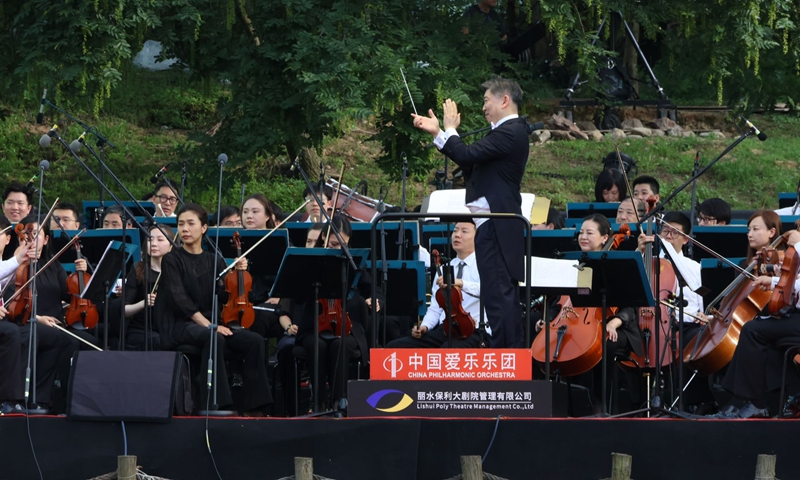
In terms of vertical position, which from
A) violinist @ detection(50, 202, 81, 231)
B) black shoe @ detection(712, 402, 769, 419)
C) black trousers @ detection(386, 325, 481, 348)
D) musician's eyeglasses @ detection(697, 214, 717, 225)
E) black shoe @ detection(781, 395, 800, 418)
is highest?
musician's eyeglasses @ detection(697, 214, 717, 225)

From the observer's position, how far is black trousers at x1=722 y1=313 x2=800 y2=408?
263 inches

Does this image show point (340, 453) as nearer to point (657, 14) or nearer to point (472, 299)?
point (472, 299)

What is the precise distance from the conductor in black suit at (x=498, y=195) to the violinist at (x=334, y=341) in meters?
1.19

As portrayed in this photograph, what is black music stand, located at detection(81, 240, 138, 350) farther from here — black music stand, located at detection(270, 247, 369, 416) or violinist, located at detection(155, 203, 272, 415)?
black music stand, located at detection(270, 247, 369, 416)

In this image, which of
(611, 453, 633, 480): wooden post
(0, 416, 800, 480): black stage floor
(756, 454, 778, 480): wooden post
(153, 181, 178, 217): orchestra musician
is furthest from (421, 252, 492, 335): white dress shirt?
(153, 181, 178, 217): orchestra musician

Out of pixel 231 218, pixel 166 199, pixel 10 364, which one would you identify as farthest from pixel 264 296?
pixel 166 199

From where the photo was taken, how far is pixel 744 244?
8000mm

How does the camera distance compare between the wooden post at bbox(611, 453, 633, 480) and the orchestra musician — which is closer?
the wooden post at bbox(611, 453, 633, 480)

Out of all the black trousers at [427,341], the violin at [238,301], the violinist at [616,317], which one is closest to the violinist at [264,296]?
the violin at [238,301]

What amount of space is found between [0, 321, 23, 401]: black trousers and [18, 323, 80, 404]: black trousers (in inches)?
5.8

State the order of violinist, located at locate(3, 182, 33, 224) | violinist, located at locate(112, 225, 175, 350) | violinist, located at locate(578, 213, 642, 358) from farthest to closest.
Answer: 1. violinist, located at locate(3, 182, 33, 224)
2. violinist, located at locate(112, 225, 175, 350)
3. violinist, located at locate(578, 213, 642, 358)

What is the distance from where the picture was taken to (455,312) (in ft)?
24.4

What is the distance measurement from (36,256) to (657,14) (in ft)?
19.9

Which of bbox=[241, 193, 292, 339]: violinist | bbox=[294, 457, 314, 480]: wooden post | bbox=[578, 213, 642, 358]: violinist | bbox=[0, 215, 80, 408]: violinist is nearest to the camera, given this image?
bbox=[294, 457, 314, 480]: wooden post
